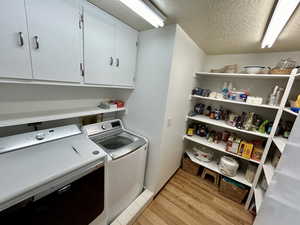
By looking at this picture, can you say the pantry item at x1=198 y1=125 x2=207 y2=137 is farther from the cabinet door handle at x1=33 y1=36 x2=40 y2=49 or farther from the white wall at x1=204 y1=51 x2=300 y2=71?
the cabinet door handle at x1=33 y1=36 x2=40 y2=49

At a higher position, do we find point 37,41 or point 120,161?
point 37,41

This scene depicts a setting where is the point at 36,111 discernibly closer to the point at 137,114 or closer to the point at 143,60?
the point at 137,114

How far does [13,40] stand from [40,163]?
86 centimetres

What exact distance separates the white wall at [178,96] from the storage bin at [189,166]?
0.27m

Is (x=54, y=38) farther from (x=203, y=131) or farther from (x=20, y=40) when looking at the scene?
(x=203, y=131)

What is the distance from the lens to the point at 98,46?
127cm

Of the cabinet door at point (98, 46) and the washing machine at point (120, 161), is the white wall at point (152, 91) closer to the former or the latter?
the washing machine at point (120, 161)

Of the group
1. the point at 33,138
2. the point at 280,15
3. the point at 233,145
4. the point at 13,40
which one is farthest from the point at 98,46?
the point at 233,145

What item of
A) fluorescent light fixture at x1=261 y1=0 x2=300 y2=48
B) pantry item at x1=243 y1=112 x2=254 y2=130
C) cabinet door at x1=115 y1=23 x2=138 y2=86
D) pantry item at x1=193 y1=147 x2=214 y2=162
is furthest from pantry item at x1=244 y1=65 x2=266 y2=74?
cabinet door at x1=115 y1=23 x2=138 y2=86

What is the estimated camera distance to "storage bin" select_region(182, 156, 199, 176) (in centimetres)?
227

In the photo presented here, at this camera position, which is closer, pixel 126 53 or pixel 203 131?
pixel 126 53

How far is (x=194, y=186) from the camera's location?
2.07 metres

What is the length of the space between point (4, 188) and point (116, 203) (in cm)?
102

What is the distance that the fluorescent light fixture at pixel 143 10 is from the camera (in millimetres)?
958
